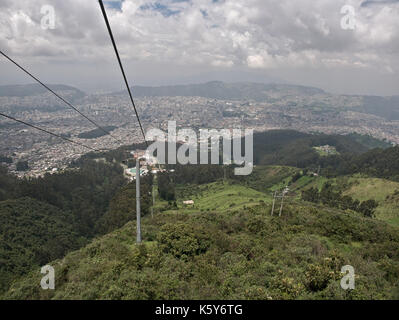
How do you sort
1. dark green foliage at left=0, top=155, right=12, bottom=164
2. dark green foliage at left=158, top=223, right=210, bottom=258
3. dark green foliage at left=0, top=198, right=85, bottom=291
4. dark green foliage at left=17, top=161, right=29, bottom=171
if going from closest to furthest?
dark green foliage at left=158, top=223, right=210, bottom=258 → dark green foliage at left=0, top=198, right=85, bottom=291 → dark green foliage at left=17, top=161, right=29, bottom=171 → dark green foliage at left=0, top=155, right=12, bottom=164

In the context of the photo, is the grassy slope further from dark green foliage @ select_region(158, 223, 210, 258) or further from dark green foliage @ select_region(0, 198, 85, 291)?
dark green foliage @ select_region(0, 198, 85, 291)

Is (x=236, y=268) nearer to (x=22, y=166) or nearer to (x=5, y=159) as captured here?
(x=22, y=166)

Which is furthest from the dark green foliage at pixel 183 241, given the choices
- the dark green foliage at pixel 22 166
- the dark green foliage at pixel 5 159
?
the dark green foliage at pixel 5 159

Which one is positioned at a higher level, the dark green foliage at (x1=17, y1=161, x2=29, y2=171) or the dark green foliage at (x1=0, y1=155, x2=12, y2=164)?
the dark green foliage at (x1=0, y1=155, x2=12, y2=164)

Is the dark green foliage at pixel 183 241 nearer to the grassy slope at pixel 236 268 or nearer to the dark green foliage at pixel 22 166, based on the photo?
the grassy slope at pixel 236 268

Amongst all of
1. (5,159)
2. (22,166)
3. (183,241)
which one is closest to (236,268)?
(183,241)

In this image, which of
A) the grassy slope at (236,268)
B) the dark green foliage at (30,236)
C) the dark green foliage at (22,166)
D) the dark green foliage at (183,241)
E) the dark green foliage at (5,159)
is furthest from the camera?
the dark green foliage at (5,159)

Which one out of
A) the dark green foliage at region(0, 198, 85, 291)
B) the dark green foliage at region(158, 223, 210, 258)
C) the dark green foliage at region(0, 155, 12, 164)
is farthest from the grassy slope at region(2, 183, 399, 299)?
the dark green foliage at region(0, 155, 12, 164)

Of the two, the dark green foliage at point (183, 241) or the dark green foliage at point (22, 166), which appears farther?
the dark green foliage at point (22, 166)

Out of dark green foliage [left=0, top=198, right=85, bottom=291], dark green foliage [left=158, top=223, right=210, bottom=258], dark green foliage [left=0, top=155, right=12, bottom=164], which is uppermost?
dark green foliage [left=158, top=223, right=210, bottom=258]

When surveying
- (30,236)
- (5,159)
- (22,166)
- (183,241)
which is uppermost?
(183,241)
